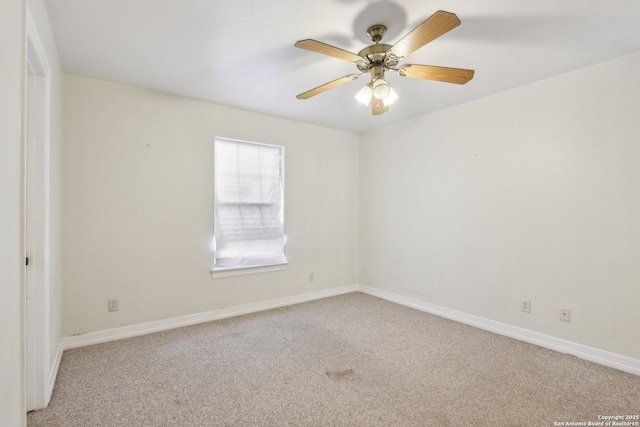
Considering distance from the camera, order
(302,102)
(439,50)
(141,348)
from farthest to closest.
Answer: (302,102), (141,348), (439,50)

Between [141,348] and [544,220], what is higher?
[544,220]

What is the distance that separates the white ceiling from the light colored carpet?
2432mm

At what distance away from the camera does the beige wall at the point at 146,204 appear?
2.77m

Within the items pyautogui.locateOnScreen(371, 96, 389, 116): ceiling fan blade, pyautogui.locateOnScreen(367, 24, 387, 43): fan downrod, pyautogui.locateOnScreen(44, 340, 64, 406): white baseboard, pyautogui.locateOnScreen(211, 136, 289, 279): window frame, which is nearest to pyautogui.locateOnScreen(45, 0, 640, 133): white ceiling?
pyautogui.locateOnScreen(367, 24, 387, 43): fan downrod

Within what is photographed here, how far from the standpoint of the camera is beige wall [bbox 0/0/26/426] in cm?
108

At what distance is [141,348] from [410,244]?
3156mm

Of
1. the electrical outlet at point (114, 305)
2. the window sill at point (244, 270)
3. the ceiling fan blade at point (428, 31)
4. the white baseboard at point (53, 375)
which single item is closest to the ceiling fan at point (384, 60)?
the ceiling fan blade at point (428, 31)

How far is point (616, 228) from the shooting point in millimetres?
2434

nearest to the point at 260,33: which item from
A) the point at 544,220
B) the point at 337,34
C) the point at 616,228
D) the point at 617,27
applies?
the point at 337,34

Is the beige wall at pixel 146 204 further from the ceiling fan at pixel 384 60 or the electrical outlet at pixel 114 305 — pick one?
the ceiling fan at pixel 384 60

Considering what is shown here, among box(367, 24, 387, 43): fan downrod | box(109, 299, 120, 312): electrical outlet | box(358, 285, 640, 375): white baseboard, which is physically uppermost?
box(367, 24, 387, 43): fan downrod

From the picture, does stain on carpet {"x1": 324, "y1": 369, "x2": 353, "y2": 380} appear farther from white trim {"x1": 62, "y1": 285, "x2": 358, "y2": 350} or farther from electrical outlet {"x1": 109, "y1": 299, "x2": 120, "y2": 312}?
electrical outlet {"x1": 109, "y1": 299, "x2": 120, "y2": 312}

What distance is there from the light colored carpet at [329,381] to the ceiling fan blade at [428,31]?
85.8 inches

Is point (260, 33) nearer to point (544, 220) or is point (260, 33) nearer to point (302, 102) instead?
point (302, 102)
